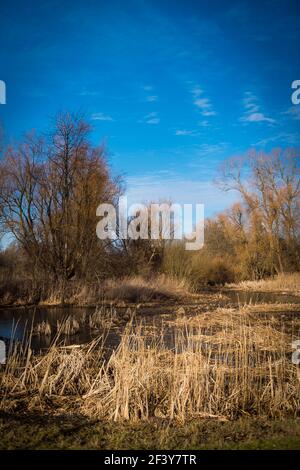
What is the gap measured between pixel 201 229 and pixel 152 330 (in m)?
33.2

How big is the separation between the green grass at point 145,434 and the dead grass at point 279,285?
72.5 ft

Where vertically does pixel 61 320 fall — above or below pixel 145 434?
below

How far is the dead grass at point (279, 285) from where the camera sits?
85.7ft

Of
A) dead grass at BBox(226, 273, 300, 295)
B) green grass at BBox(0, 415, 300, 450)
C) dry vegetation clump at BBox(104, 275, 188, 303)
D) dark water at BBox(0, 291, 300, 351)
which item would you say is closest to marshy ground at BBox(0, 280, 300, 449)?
green grass at BBox(0, 415, 300, 450)

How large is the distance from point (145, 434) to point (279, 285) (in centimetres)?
2476

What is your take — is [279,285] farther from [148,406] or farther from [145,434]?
[145,434]

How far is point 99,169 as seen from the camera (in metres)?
20.5

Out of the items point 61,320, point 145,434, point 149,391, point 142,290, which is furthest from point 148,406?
point 142,290

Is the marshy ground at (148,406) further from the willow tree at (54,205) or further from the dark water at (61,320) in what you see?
the willow tree at (54,205)

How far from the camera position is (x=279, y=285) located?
27031mm

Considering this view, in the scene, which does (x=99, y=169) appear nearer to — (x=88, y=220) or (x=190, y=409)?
(x=88, y=220)

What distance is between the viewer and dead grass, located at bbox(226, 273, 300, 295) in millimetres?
26109

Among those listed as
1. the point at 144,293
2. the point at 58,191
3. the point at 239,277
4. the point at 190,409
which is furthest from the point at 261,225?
the point at 190,409

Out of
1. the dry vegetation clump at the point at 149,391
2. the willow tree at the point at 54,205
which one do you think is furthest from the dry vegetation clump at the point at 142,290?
the dry vegetation clump at the point at 149,391
